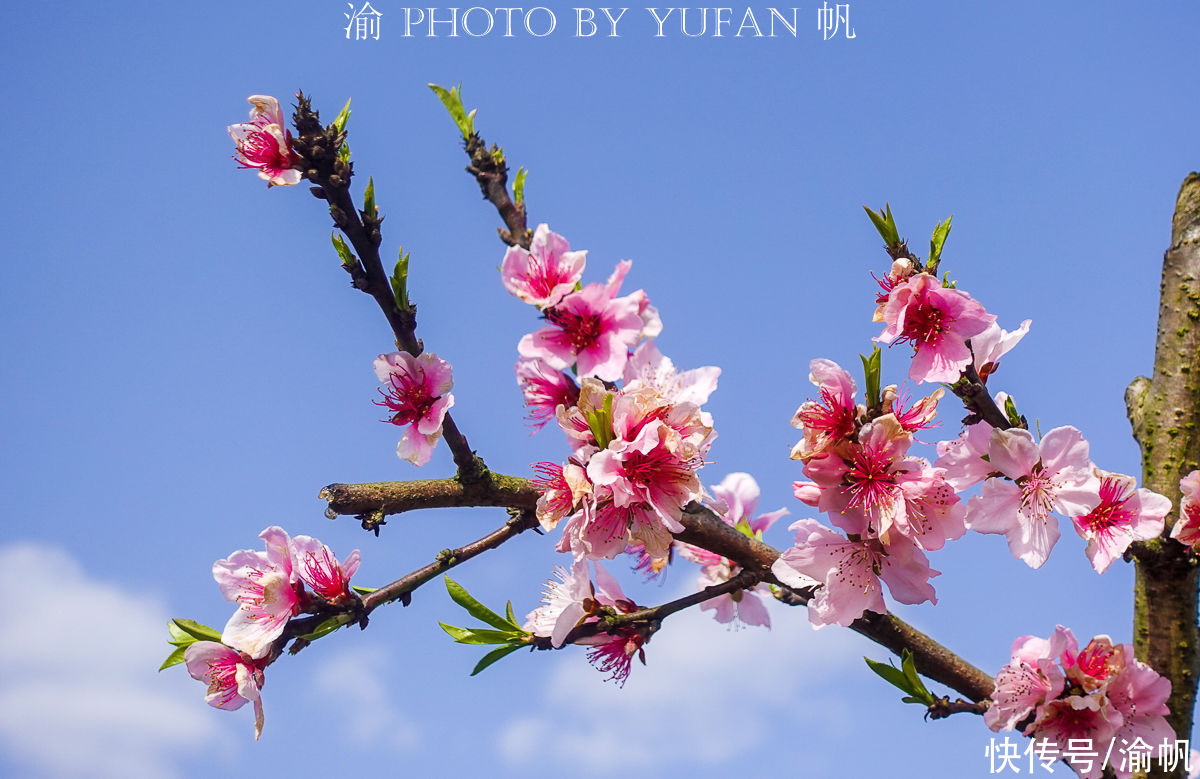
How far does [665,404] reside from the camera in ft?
7.29

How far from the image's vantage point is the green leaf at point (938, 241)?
2.31m

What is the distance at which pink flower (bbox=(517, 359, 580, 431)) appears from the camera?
2396 mm

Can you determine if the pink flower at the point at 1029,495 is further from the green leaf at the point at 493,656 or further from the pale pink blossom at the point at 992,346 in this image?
the green leaf at the point at 493,656

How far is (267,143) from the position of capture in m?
2.36

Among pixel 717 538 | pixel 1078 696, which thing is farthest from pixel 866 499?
pixel 1078 696

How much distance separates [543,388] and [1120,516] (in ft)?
4.95

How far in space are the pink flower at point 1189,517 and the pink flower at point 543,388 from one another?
5.68ft

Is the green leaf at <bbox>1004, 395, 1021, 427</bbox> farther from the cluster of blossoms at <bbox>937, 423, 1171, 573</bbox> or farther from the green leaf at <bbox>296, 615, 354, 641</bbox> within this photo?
the green leaf at <bbox>296, 615, 354, 641</bbox>

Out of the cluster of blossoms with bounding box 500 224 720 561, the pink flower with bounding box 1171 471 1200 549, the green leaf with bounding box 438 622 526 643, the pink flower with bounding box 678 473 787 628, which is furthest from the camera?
the pink flower with bounding box 678 473 787 628

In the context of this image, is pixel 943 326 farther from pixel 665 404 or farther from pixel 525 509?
pixel 525 509

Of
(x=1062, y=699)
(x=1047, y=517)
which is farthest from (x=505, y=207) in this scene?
(x=1062, y=699)

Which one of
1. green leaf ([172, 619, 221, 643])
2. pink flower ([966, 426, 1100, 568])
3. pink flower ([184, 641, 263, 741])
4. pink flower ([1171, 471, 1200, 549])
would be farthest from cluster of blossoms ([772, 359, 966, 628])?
green leaf ([172, 619, 221, 643])

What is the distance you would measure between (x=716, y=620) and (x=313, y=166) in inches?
81.4

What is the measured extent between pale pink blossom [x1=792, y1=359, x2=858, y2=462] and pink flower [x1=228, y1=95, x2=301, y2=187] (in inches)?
52.8
